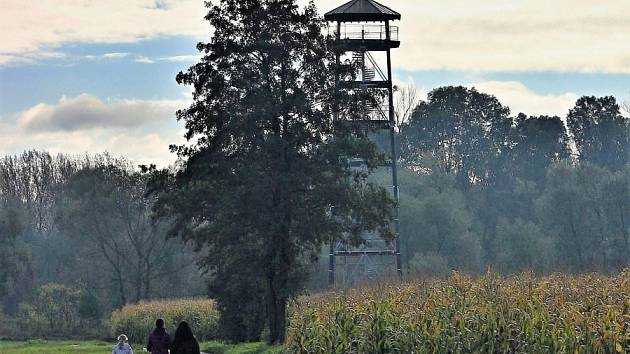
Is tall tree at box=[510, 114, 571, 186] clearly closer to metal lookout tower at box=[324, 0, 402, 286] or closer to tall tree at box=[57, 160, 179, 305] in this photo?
tall tree at box=[57, 160, 179, 305]

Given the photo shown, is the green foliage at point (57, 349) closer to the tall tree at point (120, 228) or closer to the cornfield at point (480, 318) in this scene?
the tall tree at point (120, 228)

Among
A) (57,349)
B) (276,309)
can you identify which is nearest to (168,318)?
(57,349)

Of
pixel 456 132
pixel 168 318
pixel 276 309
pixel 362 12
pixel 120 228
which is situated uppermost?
pixel 362 12

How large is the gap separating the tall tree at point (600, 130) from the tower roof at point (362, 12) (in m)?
55.4

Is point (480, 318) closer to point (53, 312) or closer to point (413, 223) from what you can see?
point (413, 223)

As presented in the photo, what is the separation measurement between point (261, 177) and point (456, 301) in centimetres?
1801

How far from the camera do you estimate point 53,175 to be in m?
98.6

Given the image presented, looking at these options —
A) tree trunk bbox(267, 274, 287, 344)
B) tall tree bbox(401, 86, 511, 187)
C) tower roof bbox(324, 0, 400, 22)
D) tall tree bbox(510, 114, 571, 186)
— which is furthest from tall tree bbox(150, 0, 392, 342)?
tall tree bbox(510, 114, 571, 186)

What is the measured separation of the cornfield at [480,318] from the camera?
17.2m

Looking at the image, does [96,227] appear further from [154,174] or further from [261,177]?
[261,177]

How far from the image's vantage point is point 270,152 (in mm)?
38062

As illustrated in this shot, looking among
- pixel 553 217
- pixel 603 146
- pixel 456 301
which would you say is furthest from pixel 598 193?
pixel 456 301

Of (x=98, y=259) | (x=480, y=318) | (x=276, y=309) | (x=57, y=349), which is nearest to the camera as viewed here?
(x=480, y=318)

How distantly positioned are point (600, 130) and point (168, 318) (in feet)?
193
